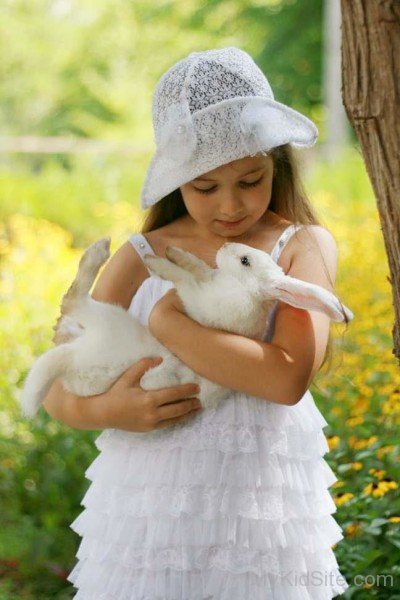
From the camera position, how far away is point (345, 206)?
8.09 m

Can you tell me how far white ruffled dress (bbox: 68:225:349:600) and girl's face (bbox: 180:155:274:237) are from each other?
0.75ft

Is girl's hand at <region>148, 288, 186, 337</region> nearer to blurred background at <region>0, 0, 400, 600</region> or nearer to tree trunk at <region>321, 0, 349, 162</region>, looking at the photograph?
blurred background at <region>0, 0, 400, 600</region>

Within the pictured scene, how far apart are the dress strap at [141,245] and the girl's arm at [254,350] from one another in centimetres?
21

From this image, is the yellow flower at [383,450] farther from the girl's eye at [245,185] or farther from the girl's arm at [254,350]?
the girl's eye at [245,185]

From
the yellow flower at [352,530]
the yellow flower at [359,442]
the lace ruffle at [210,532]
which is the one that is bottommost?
the yellow flower at [352,530]

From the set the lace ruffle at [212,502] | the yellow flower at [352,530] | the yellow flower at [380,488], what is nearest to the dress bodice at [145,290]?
the lace ruffle at [212,502]

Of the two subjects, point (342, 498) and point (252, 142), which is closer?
point (252, 142)

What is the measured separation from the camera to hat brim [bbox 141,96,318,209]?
6.52 feet

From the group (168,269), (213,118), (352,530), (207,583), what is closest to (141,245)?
(168,269)

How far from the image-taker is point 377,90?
6.23 ft

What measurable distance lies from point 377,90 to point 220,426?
2.28 ft

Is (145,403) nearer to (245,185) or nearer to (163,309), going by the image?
(163,309)

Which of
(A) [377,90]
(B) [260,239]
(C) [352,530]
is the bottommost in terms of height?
(C) [352,530]

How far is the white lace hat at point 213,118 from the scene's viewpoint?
1990mm
